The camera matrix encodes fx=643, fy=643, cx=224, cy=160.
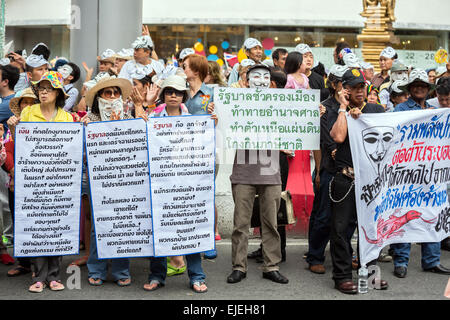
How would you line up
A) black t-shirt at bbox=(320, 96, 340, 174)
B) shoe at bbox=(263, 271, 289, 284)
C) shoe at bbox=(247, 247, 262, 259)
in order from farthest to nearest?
shoe at bbox=(247, 247, 262, 259) → black t-shirt at bbox=(320, 96, 340, 174) → shoe at bbox=(263, 271, 289, 284)

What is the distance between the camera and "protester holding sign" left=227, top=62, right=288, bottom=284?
20.6 ft

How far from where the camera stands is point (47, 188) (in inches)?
234

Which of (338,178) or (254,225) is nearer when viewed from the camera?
(338,178)

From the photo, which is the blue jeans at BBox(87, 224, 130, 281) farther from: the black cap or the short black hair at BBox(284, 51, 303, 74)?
the short black hair at BBox(284, 51, 303, 74)

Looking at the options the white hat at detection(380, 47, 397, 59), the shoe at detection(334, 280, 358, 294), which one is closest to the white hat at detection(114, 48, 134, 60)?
the white hat at detection(380, 47, 397, 59)

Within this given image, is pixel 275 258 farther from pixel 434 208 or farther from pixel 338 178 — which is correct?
pixel 434 208

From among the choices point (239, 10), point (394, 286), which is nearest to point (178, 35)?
point (239, 10)

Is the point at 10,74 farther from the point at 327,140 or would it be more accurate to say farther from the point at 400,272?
the point at 400,272

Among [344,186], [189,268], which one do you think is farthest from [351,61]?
[189,268]

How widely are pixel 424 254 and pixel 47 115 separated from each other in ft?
13.4

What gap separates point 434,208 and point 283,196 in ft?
4.97

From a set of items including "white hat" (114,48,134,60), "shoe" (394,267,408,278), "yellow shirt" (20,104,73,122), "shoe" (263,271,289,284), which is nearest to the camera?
"yellow shirt" (20,104,73,122)

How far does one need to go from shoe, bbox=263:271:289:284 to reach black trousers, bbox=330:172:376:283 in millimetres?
500

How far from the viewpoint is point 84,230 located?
7.16 meters
